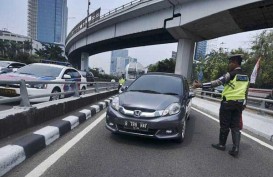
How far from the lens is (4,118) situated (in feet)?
17.1

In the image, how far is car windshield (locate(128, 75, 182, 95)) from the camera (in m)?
→ 7.29

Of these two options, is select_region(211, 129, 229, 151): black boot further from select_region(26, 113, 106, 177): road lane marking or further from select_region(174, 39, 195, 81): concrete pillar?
select_region(174, 39, 195, 81): concrete pillar

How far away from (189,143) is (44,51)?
88.7m

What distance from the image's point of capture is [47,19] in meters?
153

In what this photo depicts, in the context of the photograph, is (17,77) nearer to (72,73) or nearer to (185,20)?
(72,73)

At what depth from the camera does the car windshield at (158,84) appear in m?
7.29

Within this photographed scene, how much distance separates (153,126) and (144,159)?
0.87m

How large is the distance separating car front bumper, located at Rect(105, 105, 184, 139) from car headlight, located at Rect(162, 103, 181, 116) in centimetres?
7

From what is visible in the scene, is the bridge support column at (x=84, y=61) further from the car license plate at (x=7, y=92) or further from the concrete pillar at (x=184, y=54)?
the car license plate at (x=7, y=92)

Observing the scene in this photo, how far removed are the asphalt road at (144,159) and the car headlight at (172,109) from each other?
0.68 metres

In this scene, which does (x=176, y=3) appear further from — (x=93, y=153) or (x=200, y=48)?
(x=200, y=48)

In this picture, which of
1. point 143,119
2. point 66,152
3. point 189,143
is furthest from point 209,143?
point 66,152

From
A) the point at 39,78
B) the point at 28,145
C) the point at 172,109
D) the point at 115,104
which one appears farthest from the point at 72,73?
the point at 28,145

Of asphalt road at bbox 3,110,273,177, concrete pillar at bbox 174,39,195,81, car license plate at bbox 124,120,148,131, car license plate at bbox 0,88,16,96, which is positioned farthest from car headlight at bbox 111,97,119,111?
concrete pillar at bbox 174,39,195,81
